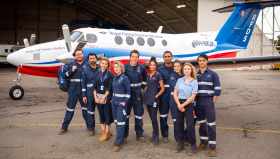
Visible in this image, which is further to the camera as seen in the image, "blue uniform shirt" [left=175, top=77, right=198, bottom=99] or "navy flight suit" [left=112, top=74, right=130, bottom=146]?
"navy flight suit" [left=112, top=74, right=130, bottom=146]

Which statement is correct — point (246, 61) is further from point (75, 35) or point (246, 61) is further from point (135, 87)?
point (75, 35)

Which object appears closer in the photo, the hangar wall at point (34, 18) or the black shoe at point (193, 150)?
the black shoe at point (193, 150)

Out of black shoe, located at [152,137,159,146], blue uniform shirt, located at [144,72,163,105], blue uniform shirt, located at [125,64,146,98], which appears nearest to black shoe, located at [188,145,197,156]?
black shoe, located at [152,137,159,146]

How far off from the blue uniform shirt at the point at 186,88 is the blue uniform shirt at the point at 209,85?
0.17 m

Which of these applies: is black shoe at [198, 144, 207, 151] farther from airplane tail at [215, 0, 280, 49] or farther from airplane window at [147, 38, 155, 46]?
airplane tail at [215, 0, 280, 49]

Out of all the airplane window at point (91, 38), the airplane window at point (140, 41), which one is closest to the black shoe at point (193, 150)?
the airplane window at point (91, 38)

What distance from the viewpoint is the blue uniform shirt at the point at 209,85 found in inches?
246

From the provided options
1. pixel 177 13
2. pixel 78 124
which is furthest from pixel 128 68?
pixel 177 13

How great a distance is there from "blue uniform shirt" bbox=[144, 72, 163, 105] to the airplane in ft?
15.7

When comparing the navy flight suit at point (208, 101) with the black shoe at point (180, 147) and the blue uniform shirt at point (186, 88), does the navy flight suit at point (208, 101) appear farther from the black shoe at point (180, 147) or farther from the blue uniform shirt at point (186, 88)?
the black shoe at point (180, 147)

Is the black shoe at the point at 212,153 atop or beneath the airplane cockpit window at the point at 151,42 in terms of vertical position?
beneath

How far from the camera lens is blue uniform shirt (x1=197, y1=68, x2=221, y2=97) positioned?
6238mm

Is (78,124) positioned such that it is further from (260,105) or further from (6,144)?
(260,105)

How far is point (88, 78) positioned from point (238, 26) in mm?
10572
